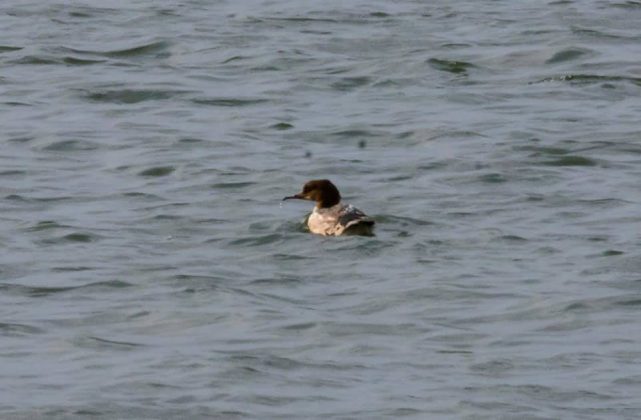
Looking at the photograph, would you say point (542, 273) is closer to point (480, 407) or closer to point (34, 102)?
point (480, 407)

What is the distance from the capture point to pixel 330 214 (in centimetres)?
1588

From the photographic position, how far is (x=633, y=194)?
665 inches

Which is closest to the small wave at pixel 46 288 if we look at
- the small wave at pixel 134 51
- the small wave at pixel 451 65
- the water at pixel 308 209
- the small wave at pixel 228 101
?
the water at pixel 308 209

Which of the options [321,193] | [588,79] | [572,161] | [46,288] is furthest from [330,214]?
[588,79]

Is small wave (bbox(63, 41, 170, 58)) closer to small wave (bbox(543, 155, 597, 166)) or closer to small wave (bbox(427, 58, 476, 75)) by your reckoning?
small wave (bbox(427, 58, 476, 75))

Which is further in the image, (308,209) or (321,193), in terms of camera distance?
(308,209)

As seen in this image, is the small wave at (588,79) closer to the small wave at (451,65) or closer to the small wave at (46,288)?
the small wave at (451,65)

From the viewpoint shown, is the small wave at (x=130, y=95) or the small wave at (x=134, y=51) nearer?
the small wave at (x=130, y=95)

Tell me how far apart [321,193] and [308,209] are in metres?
0.84

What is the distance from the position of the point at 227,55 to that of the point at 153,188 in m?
5.71

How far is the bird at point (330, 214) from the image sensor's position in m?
15.7

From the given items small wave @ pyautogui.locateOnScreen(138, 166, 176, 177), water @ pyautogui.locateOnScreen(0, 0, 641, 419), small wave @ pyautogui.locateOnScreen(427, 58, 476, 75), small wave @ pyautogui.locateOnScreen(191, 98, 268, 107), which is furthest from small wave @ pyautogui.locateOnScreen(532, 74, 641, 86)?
small wave @ pyautogui.locateOnScreen(138, 166, 176, 177)

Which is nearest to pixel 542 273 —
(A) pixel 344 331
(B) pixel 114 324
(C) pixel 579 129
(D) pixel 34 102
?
(A) pixel 344 331

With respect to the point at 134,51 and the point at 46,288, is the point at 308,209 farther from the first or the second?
the point at 134,51
